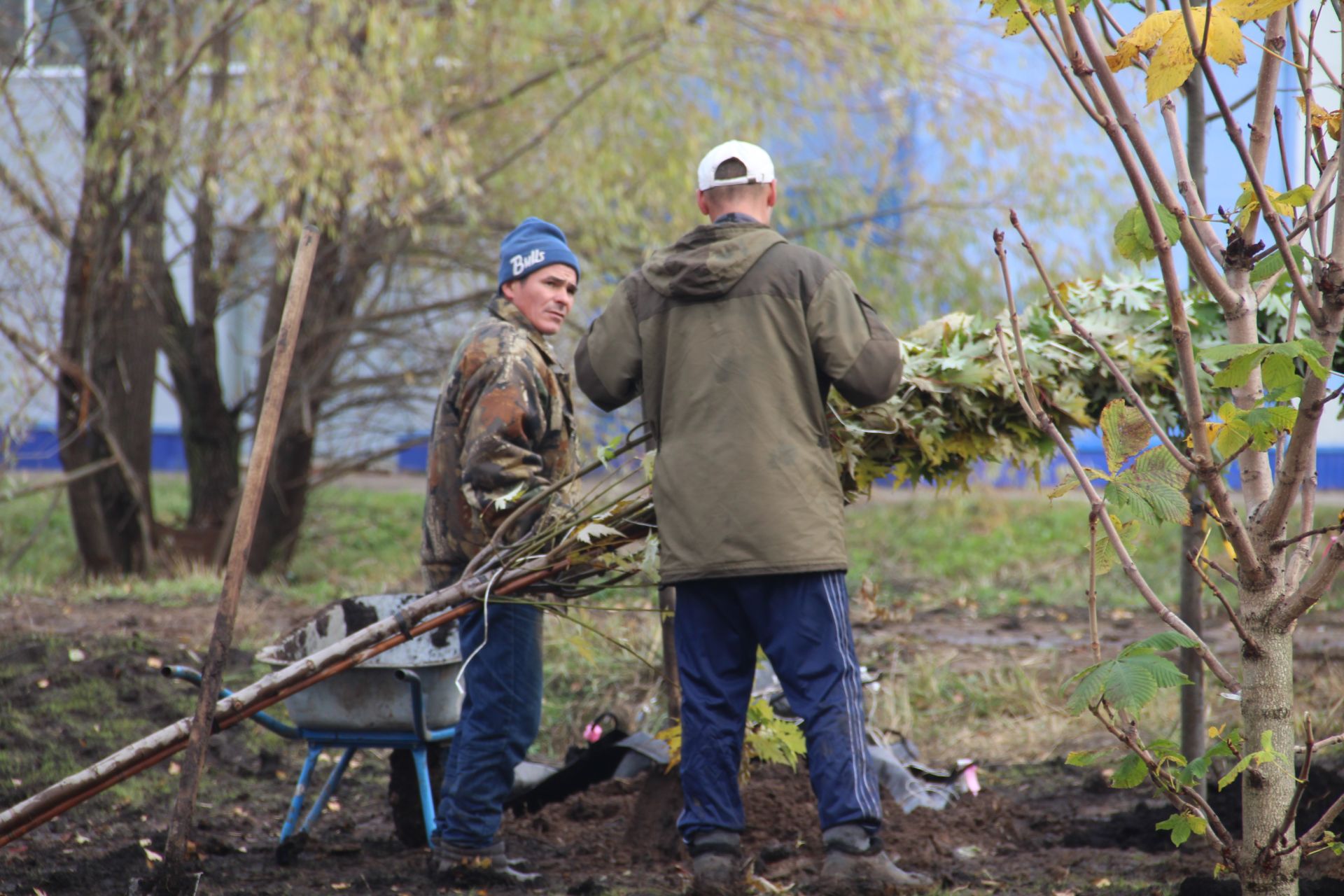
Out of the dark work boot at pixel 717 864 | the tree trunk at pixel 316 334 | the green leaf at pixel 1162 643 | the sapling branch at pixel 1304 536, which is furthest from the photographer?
the tree trunk at pixel 316 334

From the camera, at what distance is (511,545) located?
11.9ft

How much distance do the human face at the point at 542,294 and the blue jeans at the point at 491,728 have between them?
0.92 metres

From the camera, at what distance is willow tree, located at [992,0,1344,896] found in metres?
1.99

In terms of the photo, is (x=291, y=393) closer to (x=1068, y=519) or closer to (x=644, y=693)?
(x=644, y=693)

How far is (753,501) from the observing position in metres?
3.25

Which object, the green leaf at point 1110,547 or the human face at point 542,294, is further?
the human face at point 542,294

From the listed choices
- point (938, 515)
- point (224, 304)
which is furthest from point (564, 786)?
point (938, 515)

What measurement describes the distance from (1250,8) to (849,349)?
1.49m

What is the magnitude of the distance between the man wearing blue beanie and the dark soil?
0.26 meters

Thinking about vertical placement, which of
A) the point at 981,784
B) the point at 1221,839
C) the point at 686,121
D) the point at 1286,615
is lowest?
the point at 981,784

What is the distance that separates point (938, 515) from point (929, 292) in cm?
268

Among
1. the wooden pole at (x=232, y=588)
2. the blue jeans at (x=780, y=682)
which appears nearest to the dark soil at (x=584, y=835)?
the blue jeans at (x=780, y=682)

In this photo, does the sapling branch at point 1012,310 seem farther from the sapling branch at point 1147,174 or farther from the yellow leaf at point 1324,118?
the yellow leaf at point 1324,118

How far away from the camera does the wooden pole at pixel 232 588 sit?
3303 mm
